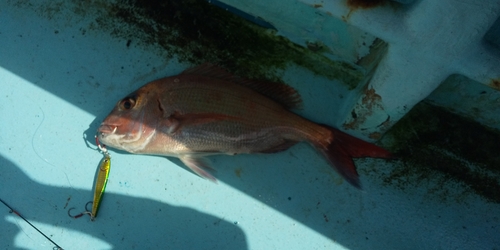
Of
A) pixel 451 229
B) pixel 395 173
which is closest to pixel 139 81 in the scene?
pixel 395 173

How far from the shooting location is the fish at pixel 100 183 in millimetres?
2475

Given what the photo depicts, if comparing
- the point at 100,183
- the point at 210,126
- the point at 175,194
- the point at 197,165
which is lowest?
the point at 100,183

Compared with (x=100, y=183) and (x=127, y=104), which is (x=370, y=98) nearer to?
(x=127, y=104)

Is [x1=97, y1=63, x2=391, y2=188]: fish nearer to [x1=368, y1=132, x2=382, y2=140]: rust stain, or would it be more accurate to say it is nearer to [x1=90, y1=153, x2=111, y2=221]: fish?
[x1=368, y1=132, x2=382, y2=140]: rust stain

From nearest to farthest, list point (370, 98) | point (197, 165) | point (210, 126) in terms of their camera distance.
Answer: point (370, 98) → point (210, 126) → point (197, 165)

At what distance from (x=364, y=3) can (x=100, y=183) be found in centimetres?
200

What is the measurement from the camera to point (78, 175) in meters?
2.54

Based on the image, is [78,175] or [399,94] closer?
[399,94]

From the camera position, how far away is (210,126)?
229 centimetres

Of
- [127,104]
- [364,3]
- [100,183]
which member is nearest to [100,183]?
[100,183]

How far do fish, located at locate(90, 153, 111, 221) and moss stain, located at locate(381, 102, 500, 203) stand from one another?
1.90 m

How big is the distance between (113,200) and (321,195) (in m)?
A: 1.44

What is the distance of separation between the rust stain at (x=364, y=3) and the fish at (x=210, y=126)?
0.86 metres

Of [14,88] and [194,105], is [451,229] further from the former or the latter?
[14,88]
